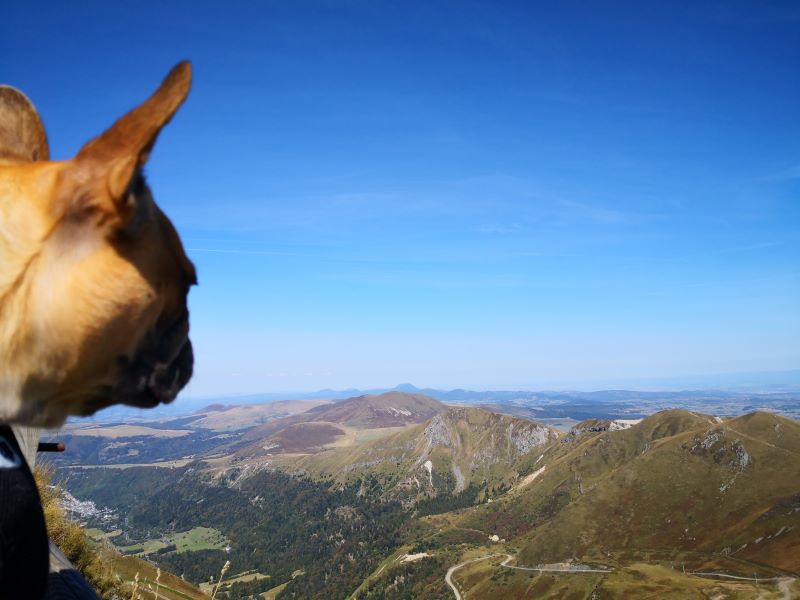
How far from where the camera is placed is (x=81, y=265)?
2674 mm

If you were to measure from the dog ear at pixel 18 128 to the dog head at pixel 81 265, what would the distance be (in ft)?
1.41

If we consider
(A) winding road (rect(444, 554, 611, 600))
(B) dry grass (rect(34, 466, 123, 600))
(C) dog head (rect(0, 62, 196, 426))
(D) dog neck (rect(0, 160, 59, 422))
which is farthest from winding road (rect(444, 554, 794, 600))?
(D) dog neck (rect(0, 160, 59, 422))

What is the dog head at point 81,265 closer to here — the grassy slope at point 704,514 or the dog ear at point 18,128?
the dog ear at point 18,128

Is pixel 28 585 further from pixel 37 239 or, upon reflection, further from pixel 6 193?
pixel 6 193

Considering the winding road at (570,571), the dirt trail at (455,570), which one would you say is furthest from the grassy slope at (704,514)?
the dirt trail at (455,570)

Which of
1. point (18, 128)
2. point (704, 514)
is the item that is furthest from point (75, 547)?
point (704, 514)

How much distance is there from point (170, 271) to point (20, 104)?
5.06 feet

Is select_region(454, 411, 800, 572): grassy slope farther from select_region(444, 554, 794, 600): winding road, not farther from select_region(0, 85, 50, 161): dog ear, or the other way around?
select_region(0, 85, 50, 161): dog ear

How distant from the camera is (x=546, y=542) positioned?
18325 centimetres

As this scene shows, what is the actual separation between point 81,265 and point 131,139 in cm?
→ 76

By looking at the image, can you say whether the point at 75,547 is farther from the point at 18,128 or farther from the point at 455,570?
the point at 455,570

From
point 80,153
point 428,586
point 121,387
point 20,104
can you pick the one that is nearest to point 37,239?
point 80,153

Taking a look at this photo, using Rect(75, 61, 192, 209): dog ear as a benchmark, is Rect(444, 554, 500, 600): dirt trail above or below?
below

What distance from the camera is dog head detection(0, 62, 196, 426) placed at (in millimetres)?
2455
